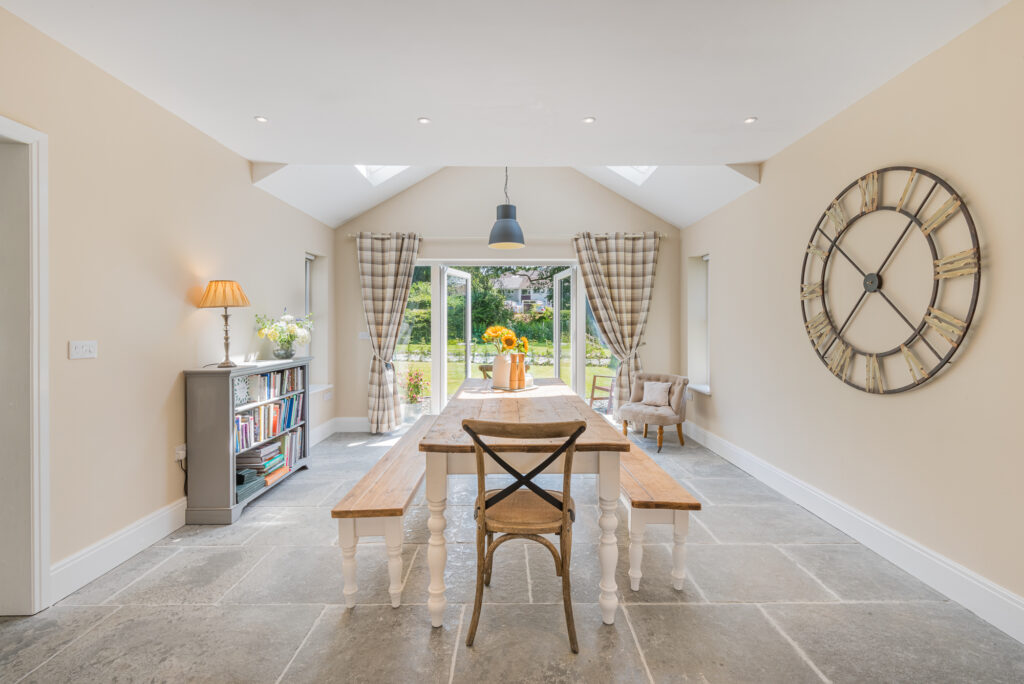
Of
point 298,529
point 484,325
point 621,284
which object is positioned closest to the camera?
point 298,529

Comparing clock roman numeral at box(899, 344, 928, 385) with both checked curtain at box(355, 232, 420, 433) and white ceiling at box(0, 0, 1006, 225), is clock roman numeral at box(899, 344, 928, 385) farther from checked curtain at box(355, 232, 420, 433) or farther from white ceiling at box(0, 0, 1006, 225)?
checked curtain at box(355, 232, 420, 433)

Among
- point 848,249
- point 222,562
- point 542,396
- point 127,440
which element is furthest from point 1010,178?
point 127,440

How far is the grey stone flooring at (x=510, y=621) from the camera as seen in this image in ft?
5.39

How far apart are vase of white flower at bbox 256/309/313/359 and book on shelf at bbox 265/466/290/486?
2.86 ft

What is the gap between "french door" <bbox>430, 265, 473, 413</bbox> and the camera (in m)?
5.48

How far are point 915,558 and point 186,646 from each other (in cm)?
322

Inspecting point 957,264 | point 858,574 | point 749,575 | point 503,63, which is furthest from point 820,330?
point 503,63

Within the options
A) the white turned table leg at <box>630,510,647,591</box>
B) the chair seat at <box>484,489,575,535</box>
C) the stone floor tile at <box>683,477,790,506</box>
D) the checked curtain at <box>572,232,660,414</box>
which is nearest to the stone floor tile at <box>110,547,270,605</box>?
the chair seat at <box>484,489,575,535</box>

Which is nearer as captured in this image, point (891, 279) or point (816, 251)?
point (891, 279)

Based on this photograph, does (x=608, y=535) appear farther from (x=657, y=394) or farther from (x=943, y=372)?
(x=657, y=394)

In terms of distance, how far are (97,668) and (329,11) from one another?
8.49ft

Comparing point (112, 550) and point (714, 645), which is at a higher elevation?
point (112, 550)

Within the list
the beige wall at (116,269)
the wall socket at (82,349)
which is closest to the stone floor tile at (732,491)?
the beige wall at (116,269)

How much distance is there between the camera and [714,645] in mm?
1771
